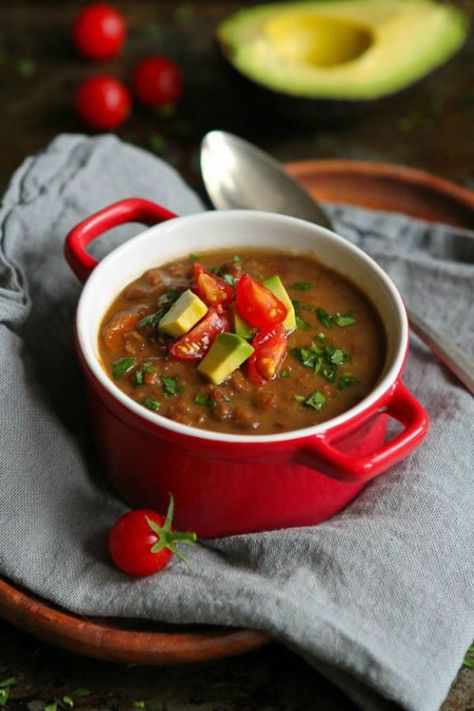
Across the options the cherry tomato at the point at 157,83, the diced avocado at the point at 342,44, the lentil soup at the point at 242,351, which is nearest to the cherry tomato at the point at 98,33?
the cherry tomato at the point at 157,83

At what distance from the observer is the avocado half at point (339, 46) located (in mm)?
3562

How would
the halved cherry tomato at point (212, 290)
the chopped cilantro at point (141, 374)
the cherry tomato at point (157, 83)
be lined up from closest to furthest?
the chopped cilantro at point (141, 374)
the halved cherry tomato at point (212, 290)
the cherry tomato at point (157, 83)

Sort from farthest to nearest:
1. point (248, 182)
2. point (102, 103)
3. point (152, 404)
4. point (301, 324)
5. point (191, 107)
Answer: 1. point (191, 107)
2. point (102, 103)
3. point (248, 182)
4. point (301, 324)
5. point (152, 404)

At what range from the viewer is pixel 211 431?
2049 mm

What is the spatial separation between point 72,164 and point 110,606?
1430 mm

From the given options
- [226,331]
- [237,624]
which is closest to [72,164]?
[226,331]

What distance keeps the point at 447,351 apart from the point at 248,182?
875 mm

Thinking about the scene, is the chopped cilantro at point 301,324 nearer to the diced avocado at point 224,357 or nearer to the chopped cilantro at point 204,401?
the diced avocado at point 224,357

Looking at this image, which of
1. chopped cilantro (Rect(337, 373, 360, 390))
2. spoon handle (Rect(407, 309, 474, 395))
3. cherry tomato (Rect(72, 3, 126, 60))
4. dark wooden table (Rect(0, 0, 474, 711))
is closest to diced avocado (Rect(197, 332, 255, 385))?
chopped cilantro (Rect(337, 373, 360, 390))

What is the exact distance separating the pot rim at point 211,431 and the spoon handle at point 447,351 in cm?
28

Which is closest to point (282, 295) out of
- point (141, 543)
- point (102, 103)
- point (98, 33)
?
point (141, 543)

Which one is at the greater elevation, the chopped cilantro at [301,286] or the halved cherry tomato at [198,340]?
the halved cherry tomato at [198,340]

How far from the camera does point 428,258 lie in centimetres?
293

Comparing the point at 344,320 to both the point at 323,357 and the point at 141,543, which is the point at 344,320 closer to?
the point at 323,357
